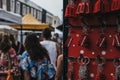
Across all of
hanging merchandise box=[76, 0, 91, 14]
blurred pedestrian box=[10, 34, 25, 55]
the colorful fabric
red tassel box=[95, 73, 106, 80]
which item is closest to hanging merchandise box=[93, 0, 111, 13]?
hanging merchandise box=[76, 0, 91, 14]

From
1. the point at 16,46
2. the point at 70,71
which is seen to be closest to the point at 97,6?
the point at 70,71

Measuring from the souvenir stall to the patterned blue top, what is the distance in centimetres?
183

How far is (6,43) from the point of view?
24.3ft

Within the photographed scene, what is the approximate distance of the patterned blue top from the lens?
6473 mm

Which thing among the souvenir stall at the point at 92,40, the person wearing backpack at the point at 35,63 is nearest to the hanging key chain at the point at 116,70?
the souvenir stall at the point at 92,40

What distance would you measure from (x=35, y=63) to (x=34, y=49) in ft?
0.79

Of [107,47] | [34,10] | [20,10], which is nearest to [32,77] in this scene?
[107,47]

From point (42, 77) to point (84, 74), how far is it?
86.5 inches

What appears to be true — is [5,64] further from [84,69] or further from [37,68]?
[84,69]

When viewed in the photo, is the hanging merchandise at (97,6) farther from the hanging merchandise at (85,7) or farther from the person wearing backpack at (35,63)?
the person wearing backpack at (35,63)

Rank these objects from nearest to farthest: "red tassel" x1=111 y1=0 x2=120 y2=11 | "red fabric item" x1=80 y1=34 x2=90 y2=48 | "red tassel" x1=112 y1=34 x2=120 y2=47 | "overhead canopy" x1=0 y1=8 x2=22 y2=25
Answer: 1. "red tassel" x1=111 y1=0 x2=120 y2=11
2. "red tassel" x1=112 y1=34 x2=120 y2=47
3. "red fabric item" x1=80 y1=34 x2=90 y2=48
4. "overhead canopy" x1=0 y1=8 x2=22 y2=25

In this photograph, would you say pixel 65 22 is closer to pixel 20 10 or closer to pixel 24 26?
pixel 24 26

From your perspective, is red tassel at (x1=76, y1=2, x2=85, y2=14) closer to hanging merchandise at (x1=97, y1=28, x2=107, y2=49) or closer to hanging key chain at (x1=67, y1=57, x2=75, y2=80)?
hanging merchandise at (x1=97, y1=28, x2=107, y2=49)

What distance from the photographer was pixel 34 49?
6633mm
